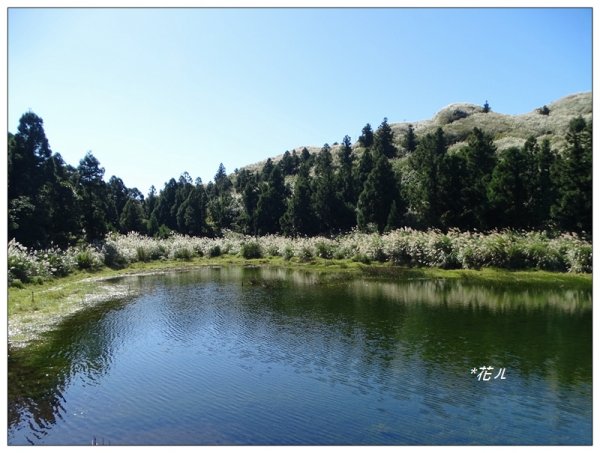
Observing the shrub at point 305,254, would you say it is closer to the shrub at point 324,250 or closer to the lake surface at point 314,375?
the shrub at point 324,250

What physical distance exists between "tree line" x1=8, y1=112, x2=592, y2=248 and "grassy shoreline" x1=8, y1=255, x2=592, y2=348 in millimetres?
7361

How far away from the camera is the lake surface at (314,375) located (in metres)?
11.3

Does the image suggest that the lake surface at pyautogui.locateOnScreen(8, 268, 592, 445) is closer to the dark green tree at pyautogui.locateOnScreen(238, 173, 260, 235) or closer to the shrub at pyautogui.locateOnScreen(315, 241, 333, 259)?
the shrub at pyautogui.locateOnScreen(315, 241, 333, 259)

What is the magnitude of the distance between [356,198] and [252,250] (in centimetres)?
1911

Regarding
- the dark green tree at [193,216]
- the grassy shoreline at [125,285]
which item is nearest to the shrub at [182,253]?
the grassy shoreline at [125,285]

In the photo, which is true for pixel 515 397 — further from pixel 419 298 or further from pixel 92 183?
pixel 92 183

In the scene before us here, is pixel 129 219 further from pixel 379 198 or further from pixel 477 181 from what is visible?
pixel 477 181

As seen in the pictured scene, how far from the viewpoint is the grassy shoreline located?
2197 centimetres

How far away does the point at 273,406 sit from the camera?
12773mm

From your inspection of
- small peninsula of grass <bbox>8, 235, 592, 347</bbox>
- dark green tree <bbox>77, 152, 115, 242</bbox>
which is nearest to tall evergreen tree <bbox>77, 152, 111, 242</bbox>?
dark green tree <bbox>77, 152, 115, 242</bbox>

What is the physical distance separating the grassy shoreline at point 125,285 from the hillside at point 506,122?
63.1 m

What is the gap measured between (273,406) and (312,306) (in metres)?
13.7

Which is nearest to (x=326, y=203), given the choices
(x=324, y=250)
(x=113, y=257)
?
(x=324, y=250)

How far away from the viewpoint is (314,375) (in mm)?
15125
